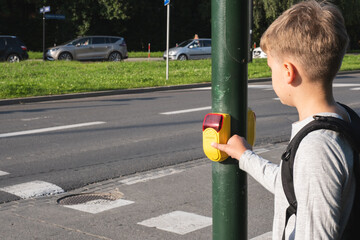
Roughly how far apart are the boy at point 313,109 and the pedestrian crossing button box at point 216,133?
269mm

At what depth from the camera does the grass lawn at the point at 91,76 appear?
16.7 metres

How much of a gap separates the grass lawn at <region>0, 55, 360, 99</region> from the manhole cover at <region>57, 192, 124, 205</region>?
9.51m

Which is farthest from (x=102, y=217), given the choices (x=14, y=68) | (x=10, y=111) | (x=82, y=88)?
(x=14, y=68)

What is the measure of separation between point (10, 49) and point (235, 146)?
2856cm

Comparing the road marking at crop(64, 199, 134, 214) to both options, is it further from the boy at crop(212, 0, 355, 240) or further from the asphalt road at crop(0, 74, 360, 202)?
the boy at crop(212, 0, 355, 240)

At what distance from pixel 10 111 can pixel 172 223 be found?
29.0ft

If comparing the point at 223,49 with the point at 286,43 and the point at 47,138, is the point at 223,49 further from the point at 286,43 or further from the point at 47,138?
the point at 47,138

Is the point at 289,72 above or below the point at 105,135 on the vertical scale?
above

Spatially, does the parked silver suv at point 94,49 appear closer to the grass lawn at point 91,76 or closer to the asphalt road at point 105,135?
the grass lawn at point 91,76

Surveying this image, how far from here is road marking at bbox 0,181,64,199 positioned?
6008 mm

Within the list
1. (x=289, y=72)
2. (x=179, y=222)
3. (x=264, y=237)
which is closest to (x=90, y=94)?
(x=179, y=222)

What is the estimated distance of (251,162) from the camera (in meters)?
1.88

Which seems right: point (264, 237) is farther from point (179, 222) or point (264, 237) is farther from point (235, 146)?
point (235, 146)

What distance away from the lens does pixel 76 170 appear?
707 cm
